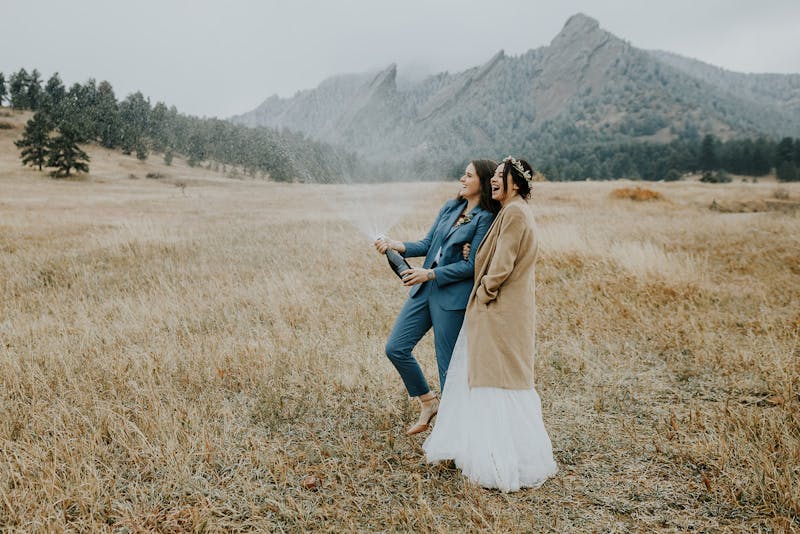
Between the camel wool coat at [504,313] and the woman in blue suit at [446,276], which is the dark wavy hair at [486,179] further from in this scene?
the camel wool coat at [504,313]

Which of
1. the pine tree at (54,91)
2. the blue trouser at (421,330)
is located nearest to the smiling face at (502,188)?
the blue trouser at (421,330)

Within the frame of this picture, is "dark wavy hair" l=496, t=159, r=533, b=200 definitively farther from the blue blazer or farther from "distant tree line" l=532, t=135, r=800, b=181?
"distant tree line" l=532, t=135, r=800, b=181

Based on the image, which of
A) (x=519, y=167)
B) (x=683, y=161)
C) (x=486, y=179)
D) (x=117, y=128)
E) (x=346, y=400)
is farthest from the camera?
(x=683, y=161)

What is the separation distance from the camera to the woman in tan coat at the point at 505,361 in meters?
3.43

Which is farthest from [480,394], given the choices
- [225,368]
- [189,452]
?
[225,368]

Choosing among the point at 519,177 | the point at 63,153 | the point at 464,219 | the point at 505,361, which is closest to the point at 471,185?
the point at 464,219

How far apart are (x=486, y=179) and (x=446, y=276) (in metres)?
0.88

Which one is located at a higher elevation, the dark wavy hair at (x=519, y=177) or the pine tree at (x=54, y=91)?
the pine tree at (x=54, y=91)

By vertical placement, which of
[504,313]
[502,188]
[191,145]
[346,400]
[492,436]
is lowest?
[346,400]

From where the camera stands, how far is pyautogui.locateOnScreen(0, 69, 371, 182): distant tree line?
48875 mm

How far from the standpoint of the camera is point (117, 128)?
238ft

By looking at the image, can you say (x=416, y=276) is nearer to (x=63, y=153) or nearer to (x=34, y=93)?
(x=63, y=153)

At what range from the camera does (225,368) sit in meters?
5.53

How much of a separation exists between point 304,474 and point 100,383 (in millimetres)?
2870
